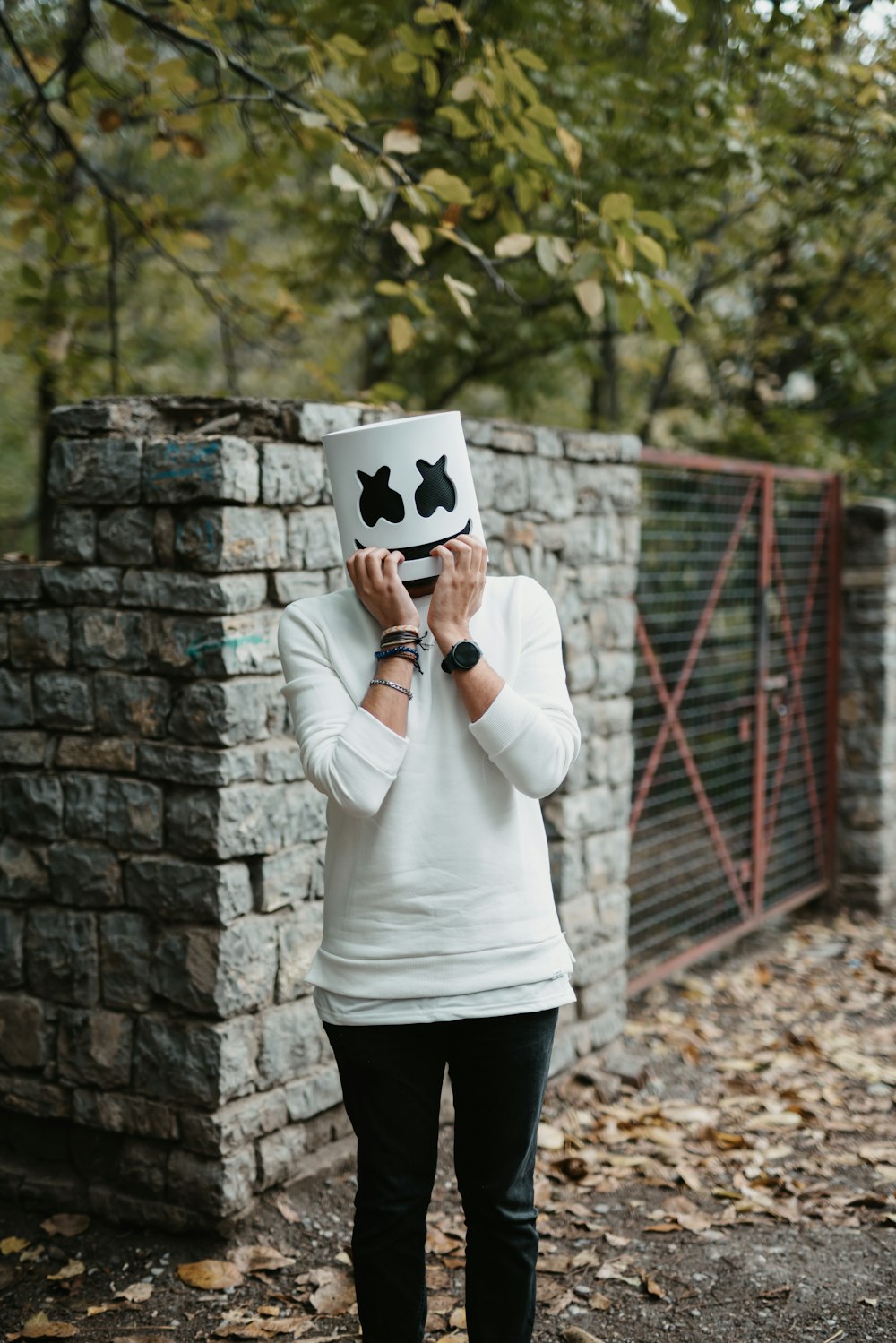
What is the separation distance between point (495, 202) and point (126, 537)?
2.42m

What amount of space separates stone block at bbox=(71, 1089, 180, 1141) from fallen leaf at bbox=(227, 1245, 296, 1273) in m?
0.33

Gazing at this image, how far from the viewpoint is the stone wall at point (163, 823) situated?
316 centimetres

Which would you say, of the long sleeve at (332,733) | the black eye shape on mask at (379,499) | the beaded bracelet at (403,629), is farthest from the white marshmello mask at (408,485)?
the long sleeve at (332,733)

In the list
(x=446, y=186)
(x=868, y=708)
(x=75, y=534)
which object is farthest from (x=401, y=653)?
(x=868, y=708)

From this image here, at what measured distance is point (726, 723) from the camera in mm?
6297

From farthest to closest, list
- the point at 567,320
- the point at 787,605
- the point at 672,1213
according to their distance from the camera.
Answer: the point at 567,320, the point at 787,605, the point at 672,1213

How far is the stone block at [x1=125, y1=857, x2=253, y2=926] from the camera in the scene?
10.3 ft

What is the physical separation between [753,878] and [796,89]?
3.68 meters

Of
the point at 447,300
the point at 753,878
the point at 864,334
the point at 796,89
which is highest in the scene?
the point at 796,89

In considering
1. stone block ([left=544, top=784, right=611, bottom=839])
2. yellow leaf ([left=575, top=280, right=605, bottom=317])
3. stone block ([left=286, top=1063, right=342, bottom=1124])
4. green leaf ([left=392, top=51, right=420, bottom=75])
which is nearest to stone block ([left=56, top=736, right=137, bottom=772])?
stone block ([left=286, top=1063, right=342, bottom=1124])

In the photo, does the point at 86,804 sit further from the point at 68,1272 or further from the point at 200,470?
the point at 68,1272

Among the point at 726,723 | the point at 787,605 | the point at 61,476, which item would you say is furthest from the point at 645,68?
the point at 61,476

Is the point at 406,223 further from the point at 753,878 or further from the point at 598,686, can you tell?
the point at 753,878

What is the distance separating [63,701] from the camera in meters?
3.37
